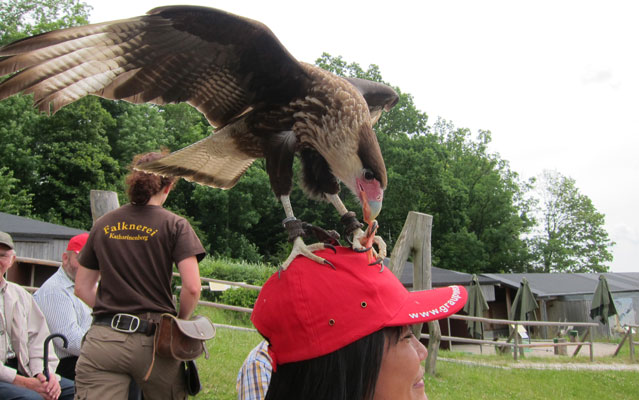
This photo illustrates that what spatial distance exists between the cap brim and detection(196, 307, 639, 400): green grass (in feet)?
12.7

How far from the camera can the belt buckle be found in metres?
2.44

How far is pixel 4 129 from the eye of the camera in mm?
21406

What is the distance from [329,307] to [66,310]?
2.81 m

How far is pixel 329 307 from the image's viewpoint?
1.15m

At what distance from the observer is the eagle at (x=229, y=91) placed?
1.72 meters

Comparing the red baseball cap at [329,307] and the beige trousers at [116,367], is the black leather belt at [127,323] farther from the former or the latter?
the red baseball cap at [329,307]

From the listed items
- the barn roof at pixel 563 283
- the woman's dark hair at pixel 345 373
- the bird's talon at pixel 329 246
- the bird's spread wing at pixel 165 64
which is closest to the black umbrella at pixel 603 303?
the barn roof at pixel 563 283

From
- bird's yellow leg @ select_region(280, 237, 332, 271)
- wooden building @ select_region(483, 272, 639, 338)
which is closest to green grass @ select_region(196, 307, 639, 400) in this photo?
bird's yellow leg @ select_region(280, 237, 332, 271)

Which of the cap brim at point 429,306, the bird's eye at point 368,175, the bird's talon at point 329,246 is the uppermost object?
the bird's eye at point 368,175

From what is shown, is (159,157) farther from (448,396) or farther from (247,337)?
(247,337)

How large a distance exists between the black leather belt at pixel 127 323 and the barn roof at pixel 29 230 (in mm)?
10010

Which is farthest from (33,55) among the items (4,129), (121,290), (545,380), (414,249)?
(4,129)

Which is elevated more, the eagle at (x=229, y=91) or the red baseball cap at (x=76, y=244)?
the eagle at (x=229, y=91)

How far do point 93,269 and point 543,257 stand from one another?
41467 mm
